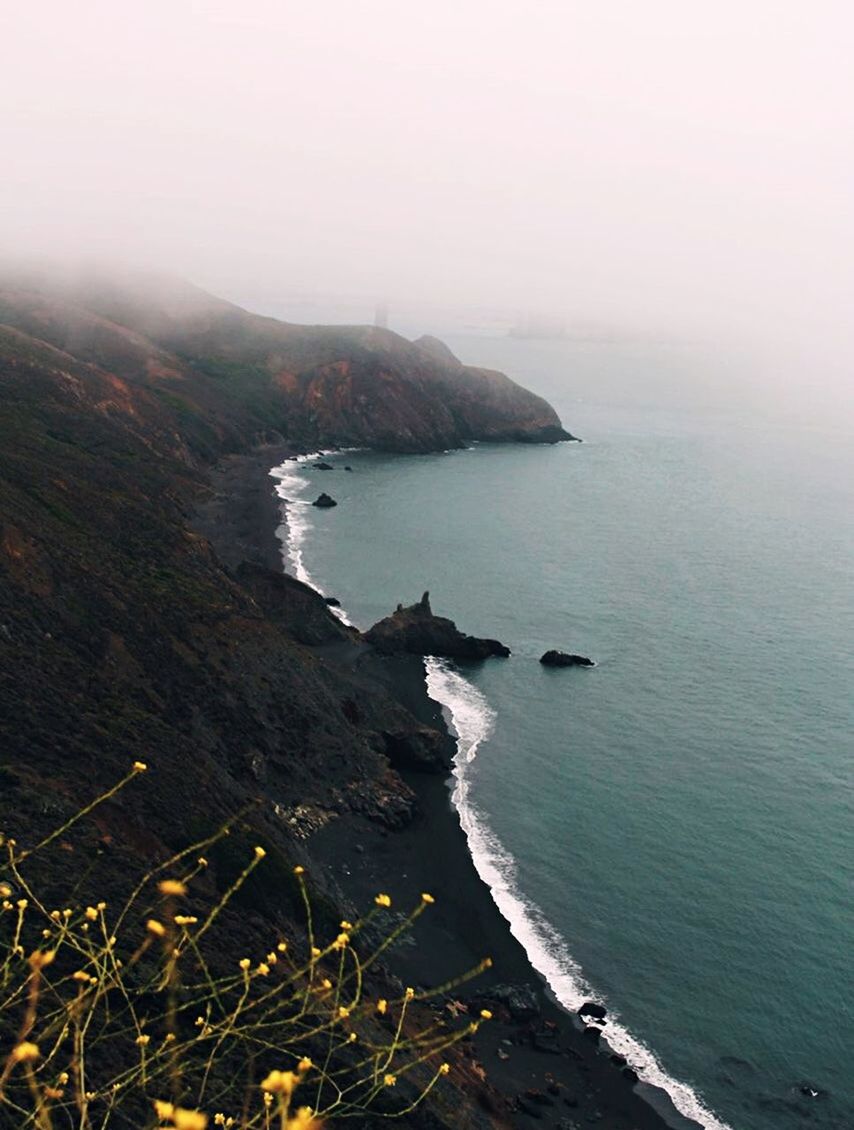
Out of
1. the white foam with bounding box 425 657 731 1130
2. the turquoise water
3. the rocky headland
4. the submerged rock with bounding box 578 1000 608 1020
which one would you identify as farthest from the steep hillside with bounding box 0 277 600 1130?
the turquoise water

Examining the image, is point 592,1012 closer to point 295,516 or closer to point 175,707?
point 175,707

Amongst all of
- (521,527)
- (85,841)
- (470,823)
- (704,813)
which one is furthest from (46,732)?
(521,527)

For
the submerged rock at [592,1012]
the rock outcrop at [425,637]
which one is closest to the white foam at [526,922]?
the submerged rock at [592,1012]

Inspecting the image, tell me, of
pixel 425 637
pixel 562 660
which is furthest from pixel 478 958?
pixel 562 660

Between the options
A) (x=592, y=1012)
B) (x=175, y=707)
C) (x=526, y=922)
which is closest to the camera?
(x=592, y=1012)

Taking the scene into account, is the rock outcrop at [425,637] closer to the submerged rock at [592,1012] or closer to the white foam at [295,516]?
the white foam at [295,516]

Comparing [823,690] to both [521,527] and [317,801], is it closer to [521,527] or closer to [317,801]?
[317,801]
